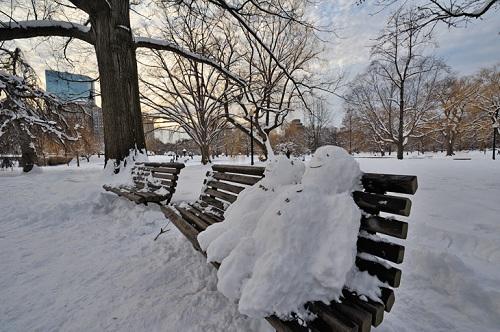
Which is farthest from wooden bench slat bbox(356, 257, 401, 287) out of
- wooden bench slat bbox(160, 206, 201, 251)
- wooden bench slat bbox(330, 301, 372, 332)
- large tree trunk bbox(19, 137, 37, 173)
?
large tree trunk bbox(19, 137, 37, 173)

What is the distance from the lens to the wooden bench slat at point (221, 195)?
2.60 metres

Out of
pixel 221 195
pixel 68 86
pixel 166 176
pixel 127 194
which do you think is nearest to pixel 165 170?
pixel 166 176

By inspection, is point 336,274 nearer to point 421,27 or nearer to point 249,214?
point 249,214

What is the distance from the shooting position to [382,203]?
4.34 ft

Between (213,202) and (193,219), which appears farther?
(213,202)

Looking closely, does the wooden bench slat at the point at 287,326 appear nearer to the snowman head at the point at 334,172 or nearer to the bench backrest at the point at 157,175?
the snowman head at the point at 334,172

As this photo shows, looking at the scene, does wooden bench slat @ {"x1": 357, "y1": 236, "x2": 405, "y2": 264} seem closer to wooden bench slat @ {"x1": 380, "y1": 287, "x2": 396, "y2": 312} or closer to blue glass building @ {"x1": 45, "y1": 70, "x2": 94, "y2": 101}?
wooden bench slat @ {"x1": 380, "y1": 287, "x2": 396, "y2": 312}

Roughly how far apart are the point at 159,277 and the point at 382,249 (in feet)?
6.47

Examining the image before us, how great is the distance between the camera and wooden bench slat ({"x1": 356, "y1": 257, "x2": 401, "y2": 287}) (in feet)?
4.12

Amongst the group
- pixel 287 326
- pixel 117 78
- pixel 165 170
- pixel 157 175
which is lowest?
pixel 287 326

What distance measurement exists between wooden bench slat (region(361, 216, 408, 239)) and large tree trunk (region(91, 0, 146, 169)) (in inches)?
229

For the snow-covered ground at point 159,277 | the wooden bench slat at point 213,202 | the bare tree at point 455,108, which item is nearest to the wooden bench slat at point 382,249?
the snow-covered ground at point 159,277

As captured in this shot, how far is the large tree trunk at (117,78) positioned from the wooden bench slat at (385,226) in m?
5.82

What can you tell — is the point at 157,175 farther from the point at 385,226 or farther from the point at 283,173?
the point at 385,226
